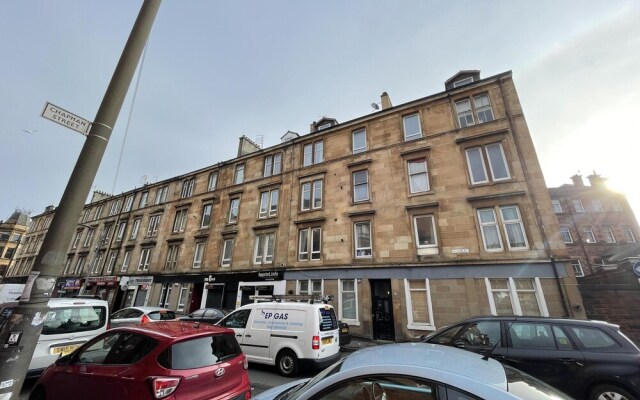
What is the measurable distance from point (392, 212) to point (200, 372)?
1270cm

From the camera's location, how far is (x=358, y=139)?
59.9 ft

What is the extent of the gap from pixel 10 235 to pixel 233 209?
65.7 metres

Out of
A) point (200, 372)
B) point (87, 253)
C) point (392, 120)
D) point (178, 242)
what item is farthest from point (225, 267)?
point (87, 253)

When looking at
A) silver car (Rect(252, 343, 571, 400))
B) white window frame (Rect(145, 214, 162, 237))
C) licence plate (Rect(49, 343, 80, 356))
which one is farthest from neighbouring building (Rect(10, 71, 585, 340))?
silver car (Rect(252, 343, 571, 400))

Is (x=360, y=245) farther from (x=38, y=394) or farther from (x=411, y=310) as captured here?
(x=38, y=394)

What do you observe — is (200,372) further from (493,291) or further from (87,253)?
(87,253)

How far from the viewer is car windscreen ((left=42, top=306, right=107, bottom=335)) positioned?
21.0 feet

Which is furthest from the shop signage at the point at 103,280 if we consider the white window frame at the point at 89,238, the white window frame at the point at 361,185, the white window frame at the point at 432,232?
the white window frame at the point at 432,232

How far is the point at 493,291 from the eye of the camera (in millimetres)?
11906

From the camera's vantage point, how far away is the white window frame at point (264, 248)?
18406 millimetres

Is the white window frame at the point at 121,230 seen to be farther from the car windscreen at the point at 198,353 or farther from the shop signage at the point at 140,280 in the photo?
the car windscreen at the point at 198,353

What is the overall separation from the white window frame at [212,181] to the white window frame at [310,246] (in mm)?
11150

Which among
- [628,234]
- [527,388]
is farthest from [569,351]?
[628,234]

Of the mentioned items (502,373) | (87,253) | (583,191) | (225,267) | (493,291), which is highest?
(583,191)
